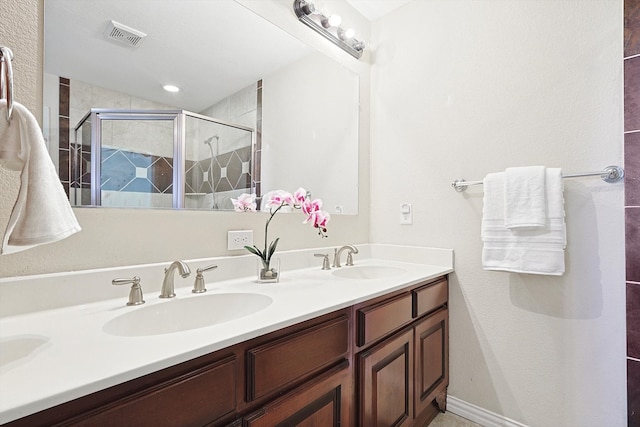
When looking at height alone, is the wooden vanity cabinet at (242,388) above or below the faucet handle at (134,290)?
below

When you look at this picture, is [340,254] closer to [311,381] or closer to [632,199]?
[311,381]

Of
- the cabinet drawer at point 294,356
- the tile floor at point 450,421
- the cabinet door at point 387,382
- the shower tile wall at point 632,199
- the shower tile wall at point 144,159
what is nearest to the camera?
the cabinet drawer at point 294,356

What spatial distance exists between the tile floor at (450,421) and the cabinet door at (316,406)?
84 cm

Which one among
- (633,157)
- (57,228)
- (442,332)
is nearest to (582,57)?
(633,157)

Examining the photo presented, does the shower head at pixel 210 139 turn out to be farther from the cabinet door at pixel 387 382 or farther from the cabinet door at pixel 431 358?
the cabinet door at pixel 431 358

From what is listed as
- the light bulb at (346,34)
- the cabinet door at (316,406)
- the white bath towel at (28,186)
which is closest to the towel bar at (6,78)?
the white bath towel at (28,186)

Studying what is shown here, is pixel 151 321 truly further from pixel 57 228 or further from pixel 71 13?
pixel 71 13

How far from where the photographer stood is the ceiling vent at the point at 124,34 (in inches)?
42.9

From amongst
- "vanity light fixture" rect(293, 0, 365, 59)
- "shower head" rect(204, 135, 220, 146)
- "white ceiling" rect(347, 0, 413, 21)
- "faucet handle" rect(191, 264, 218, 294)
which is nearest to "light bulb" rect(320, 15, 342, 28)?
"vanity light fixture" rect(293, 0, 365, 59)

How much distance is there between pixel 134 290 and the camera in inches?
39.0

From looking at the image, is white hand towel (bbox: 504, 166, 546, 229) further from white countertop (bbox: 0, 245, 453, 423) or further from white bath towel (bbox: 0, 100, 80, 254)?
white bath towel (bbox: 0, 100, 80, 254)

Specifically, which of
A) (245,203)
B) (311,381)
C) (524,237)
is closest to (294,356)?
(311,381)

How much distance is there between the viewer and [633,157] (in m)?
1.24

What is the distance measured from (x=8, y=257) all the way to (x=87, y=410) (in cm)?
61
